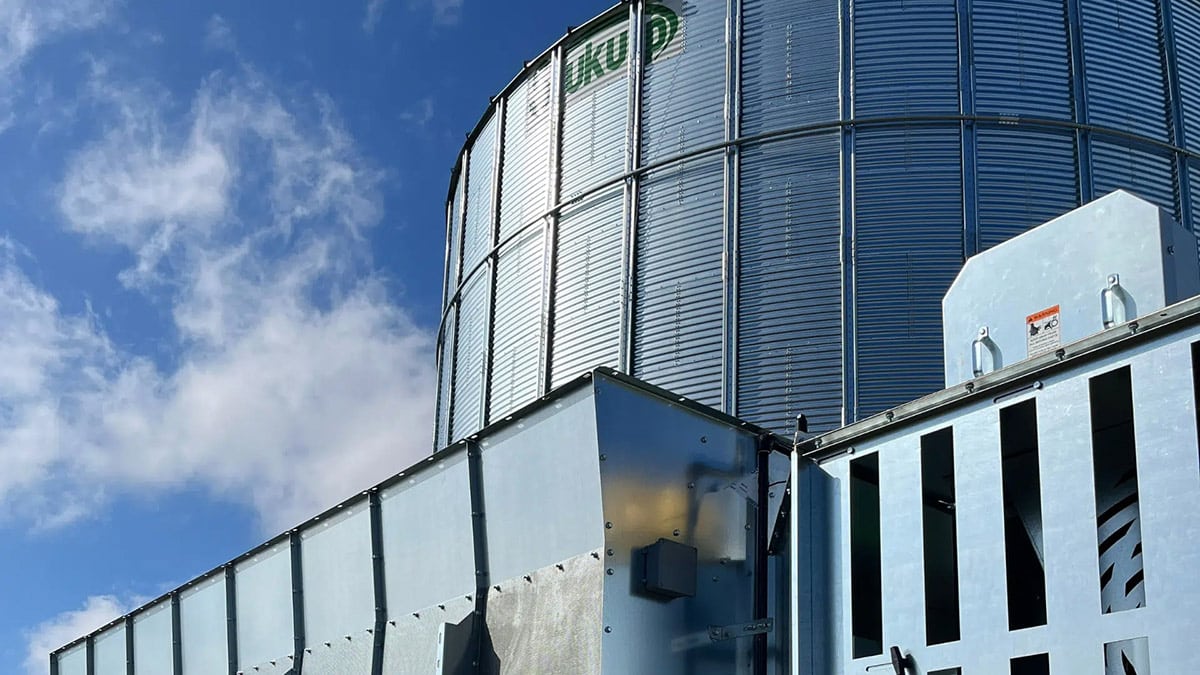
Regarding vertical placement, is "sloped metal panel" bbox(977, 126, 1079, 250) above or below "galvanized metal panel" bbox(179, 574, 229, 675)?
above

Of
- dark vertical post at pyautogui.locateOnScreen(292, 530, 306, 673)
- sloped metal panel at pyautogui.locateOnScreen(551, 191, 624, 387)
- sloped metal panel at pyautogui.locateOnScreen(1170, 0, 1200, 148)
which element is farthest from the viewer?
sloped metal panel at pyautogui.locateOnScreen(551, 191, 624, 387)

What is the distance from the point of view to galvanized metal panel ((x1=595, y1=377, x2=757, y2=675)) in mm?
8281

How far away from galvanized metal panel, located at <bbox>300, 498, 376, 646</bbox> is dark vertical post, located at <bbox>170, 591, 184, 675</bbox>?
145 inches

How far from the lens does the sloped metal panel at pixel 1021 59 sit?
16.0m

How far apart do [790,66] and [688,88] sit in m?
1.43

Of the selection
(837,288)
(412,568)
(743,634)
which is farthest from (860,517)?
(837,288)

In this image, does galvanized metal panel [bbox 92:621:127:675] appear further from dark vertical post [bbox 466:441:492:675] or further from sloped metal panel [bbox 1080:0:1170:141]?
sloped metal panel [bbox 1080:0:1170:141]

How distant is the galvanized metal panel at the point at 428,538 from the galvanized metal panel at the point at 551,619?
53cm

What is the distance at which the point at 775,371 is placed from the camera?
49.2 ft

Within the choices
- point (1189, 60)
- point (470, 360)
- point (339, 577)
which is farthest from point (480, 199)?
point (1189, 60)

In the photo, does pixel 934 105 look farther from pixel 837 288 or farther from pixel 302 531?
pixel 302 531


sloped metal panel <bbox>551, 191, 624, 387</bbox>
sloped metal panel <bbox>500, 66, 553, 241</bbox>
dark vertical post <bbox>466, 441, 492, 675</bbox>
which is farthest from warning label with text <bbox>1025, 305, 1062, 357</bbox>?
sloped metal panel <bbox>500, 66, 553, 241</bbox>

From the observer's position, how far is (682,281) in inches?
637

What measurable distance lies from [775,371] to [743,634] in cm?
671
